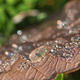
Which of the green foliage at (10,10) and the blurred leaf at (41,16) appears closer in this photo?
the green foliage at (10,10)

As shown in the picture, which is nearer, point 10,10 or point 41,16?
point 10,10

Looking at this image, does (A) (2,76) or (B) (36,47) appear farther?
(B) (36,47)

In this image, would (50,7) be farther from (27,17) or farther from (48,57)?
(48,57)

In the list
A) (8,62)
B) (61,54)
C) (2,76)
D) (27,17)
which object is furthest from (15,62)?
(27,17)

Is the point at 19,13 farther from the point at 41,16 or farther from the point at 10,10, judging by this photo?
the point at 41,16

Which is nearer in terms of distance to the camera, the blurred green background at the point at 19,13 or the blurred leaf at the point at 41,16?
the blurred green background at the point at 19,13

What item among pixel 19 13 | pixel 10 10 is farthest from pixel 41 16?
pixel 10 10

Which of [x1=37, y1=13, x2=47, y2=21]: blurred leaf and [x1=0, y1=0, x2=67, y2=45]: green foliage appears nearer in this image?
[x1=0, y1=0, x2=67, y2=45]: green foliage

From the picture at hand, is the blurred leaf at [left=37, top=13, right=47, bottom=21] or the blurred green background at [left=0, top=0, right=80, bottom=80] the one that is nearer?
the blurred green background at [left=0, top=0, right=80, bottom=80]
